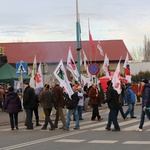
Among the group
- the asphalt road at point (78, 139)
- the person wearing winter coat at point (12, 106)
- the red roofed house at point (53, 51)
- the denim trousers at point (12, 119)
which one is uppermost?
the red roofed house at point (53, 51)

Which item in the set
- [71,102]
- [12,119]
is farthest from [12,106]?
[71,102]

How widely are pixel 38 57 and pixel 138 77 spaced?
16.8 meters

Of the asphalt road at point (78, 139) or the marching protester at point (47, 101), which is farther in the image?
the marching protester at point (47, 101)

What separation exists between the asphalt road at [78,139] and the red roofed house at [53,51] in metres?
52.0

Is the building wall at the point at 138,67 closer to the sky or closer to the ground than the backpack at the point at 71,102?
closer to the sky

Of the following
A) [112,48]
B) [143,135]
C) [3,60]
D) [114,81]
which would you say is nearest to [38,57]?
[112,48]

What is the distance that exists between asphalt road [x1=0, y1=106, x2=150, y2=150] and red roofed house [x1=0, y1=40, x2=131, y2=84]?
2046 inches

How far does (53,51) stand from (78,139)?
5892 cm

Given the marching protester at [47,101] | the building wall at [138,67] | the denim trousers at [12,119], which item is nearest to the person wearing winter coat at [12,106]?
A: the denim trousers at [12,119]

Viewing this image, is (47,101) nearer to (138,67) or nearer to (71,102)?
(71,102)

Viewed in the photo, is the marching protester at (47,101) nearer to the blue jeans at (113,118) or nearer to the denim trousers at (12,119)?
the denim trousers at (12,119)

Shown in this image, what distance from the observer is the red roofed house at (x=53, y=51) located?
68.4 meters

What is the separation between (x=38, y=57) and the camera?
68.1m

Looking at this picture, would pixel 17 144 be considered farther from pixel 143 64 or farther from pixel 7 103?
pixel 143 64
